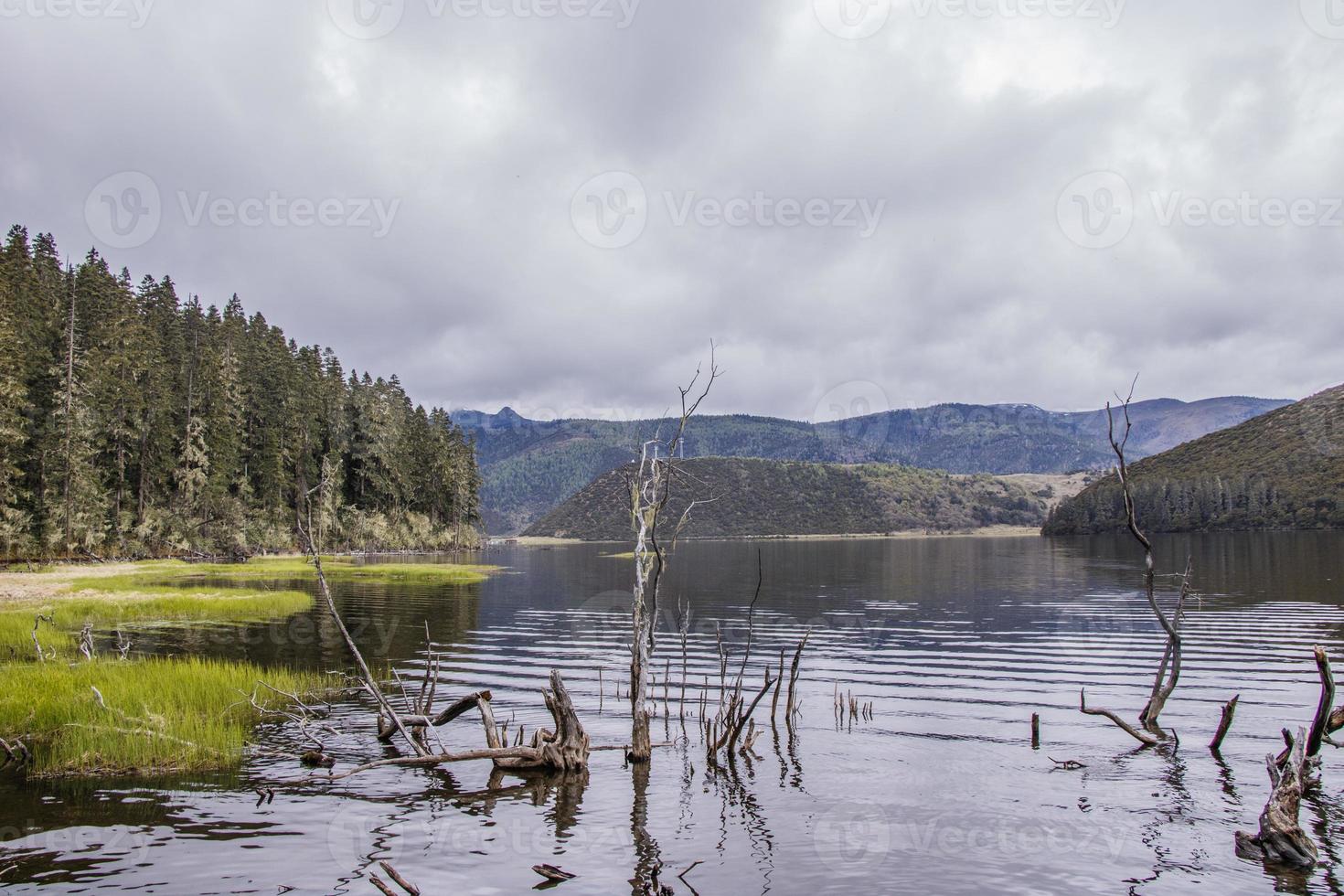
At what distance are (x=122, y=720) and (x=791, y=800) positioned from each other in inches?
567

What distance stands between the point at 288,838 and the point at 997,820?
40.9 feet

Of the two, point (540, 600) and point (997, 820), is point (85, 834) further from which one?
point (540, 600)

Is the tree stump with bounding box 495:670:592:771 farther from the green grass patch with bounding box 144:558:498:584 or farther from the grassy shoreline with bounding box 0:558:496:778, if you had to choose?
the green grass patch with bounding box 144:558:498:584

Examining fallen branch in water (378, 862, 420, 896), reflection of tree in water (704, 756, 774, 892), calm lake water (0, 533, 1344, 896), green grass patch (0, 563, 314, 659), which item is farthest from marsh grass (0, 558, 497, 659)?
reflection of tree in water (704, 756, 774, 892)

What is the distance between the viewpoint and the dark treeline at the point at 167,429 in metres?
70.5

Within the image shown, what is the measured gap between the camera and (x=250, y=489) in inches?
3979

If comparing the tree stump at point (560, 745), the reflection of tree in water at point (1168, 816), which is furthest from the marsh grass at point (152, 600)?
the reflection of tree in water at point (1168, 816)

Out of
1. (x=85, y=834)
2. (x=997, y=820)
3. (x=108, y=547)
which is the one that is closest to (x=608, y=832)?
(x=997, y=820)

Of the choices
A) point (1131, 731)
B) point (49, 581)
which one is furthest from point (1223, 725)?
point (49, 581)

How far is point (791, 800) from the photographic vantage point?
52.9 ft

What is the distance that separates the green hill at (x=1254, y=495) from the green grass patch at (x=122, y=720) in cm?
18192

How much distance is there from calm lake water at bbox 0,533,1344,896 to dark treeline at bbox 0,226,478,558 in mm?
36938

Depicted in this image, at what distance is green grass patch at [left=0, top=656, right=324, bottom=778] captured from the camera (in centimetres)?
1661

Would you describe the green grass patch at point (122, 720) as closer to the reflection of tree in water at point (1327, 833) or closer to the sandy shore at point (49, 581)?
the reflection of tree in water at point (1327, 833)
